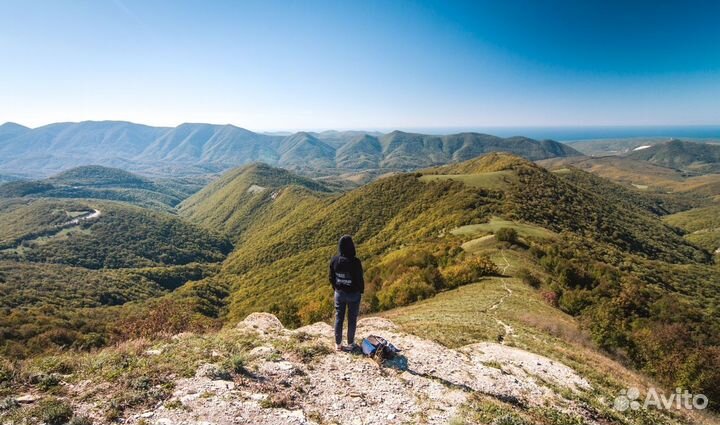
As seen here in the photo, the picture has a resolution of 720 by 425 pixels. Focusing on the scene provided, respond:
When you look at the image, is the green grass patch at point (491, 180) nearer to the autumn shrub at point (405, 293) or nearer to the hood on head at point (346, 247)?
the autumn shrub at point (405, 293)

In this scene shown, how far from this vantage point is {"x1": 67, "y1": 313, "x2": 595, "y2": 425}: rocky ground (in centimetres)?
823

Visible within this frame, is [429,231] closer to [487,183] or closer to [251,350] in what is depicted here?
[487,183]

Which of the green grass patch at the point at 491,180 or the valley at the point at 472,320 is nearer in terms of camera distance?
the valley at the point at 472,320

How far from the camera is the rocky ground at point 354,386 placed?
27.0ft

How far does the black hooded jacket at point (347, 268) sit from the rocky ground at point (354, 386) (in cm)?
259

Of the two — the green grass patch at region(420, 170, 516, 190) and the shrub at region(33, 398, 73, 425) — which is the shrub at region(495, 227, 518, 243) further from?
the green grass patch at region(420, 170, 516, 190)

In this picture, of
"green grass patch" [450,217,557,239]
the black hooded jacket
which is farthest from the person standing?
"green grass patch" [450,217,557,239]

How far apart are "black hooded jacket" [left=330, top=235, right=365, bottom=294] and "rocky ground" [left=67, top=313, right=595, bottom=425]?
8.51 feet

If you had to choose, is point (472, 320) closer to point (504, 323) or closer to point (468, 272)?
point (504, 323)

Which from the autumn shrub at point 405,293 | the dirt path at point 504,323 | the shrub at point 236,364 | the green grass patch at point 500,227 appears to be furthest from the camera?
the green grass patch at point 500,227

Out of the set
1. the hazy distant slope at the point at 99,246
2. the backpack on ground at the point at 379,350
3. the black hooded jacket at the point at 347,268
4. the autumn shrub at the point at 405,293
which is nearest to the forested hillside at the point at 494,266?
the autumn shrub at the point at 405,293

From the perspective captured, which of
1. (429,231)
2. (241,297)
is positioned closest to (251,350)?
A: (429,231)

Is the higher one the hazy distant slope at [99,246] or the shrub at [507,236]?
the shrub at [507,236]

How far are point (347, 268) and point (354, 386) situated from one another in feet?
11.8
